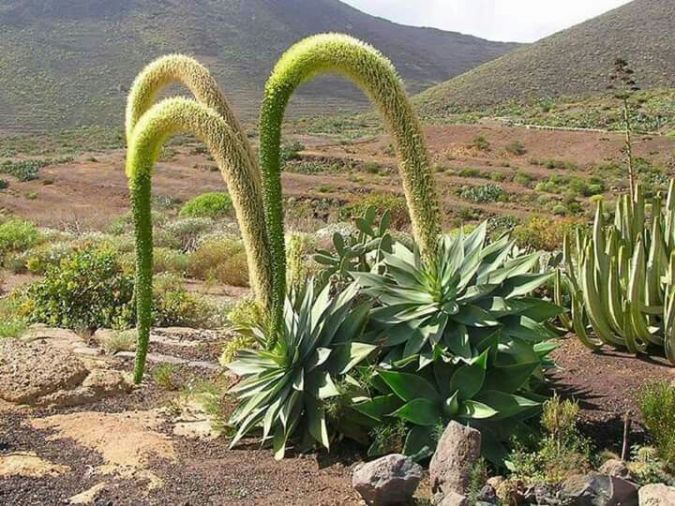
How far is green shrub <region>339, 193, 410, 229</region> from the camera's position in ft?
64.4

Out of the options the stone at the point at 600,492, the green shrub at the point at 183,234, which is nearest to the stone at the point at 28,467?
the stone at the point at 600,492

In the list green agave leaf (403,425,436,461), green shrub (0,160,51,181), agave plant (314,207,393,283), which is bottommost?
green shrub (0,160,51,181)

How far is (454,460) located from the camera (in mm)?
3342

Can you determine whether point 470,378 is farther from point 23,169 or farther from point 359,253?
point 23,169

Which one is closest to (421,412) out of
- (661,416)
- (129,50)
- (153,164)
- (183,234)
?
(661,416)

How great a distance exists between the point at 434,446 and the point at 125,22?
10460 cm

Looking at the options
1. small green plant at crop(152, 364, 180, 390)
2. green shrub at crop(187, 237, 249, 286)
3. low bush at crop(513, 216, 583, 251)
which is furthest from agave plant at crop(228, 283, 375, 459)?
low bush at crop(513, 216, 583, 251)

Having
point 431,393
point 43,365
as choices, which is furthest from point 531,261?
point 43,365

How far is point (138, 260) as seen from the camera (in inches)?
156

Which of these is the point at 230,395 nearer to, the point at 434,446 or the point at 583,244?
the point at 434,446

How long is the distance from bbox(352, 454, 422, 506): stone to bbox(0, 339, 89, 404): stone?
2.90 meters

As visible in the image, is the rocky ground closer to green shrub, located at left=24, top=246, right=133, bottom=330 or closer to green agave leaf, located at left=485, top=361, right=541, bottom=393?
green agave leaf, located at left=485, top=361, right=541, bottom=393

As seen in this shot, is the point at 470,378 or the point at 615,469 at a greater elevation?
the point at 470,378

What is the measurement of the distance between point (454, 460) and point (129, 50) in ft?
307
